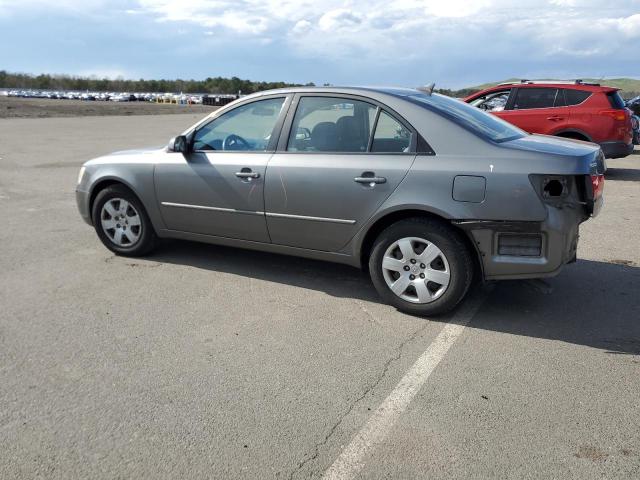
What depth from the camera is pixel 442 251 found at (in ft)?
13.8

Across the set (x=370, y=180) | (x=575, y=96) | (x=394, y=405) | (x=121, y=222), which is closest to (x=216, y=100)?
(x=575, y=96)

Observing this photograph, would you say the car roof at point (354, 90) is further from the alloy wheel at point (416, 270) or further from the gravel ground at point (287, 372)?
the gravel ground at point (287, 372)

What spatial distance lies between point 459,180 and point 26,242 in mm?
4881

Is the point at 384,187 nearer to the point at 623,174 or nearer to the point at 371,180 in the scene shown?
the point at 371,180

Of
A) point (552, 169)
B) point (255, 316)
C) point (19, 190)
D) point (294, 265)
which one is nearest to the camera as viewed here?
point (552, 169)

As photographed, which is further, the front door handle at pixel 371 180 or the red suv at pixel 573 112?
the red suv at pixel 573 112

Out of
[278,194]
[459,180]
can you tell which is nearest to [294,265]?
[278,194]

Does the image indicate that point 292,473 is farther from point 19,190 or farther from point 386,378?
point 19,190

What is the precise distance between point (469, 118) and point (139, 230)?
3.35m

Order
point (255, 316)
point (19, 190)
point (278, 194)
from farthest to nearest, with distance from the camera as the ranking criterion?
1. point (19, 190)
2. point (278, 194)
3. point (255, 316)

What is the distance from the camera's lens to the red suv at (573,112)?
36.2 feet

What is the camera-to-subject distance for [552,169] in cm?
392

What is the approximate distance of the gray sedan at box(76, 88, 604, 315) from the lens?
402cm

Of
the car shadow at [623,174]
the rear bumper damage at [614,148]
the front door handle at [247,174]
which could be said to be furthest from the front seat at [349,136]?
the car shadow at [623,174]
